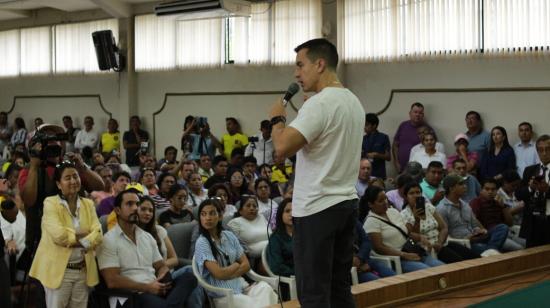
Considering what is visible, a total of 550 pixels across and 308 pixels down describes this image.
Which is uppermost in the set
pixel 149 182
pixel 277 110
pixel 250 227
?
pixel 277 110

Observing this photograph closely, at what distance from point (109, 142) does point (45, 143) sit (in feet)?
23.6

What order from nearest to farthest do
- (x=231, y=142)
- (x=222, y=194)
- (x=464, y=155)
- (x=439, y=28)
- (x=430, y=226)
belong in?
(x=430, y=226), (x=222, y=194), (x=464, y=155), (x=439, y=28), (x=231, y=142)

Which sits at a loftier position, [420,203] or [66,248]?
[420,203]

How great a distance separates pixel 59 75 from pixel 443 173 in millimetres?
7386

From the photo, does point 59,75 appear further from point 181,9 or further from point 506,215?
point 506,215

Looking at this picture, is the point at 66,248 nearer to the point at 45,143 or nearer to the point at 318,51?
the point at 45,143

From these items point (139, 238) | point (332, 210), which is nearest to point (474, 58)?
point (139, 238)

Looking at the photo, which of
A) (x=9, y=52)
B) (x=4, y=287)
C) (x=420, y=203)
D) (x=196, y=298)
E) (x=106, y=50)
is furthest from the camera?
(x=9, y=52)

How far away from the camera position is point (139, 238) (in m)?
4.73

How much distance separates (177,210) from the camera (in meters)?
6.00

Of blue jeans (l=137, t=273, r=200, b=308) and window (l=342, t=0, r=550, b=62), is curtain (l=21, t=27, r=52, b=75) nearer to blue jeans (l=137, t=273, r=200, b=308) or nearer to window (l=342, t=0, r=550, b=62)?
window (l=342, t=0, r=550, b=62)

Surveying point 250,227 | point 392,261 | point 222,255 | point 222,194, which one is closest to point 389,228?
point 392,261

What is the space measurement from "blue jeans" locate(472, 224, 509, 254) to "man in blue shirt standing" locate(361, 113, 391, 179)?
245cm

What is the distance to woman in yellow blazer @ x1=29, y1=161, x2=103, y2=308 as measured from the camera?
14.3ft
